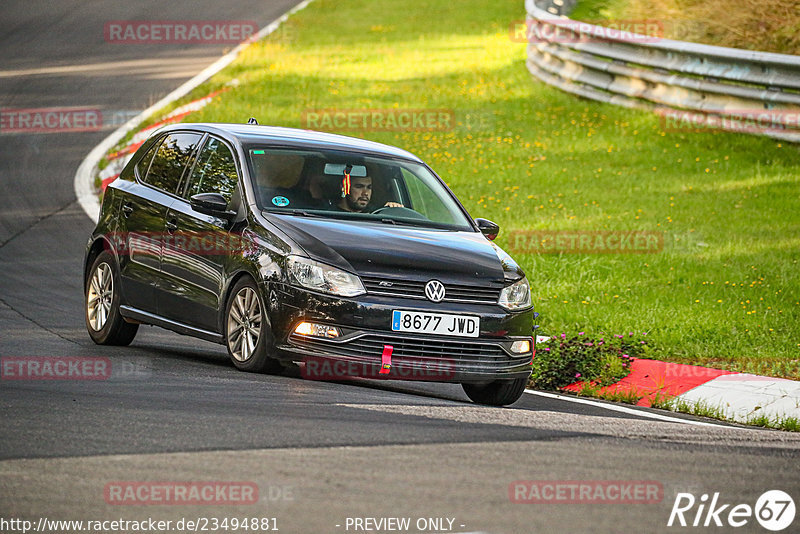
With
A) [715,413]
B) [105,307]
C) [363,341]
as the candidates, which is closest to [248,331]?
[363,341]

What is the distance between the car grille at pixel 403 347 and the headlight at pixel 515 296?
32cm

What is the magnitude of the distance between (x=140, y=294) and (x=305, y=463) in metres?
4.17

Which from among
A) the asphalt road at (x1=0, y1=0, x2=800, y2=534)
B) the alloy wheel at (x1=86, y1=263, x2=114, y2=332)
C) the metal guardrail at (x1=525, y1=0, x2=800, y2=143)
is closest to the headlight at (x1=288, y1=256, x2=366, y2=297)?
the asphalt road at (x1=0, y1=0, x2=800, y2=534)

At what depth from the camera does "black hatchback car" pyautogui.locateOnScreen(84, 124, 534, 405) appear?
8.17 meters

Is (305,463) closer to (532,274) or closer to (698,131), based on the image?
(532,274)

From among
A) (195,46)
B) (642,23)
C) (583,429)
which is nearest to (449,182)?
(642,23)

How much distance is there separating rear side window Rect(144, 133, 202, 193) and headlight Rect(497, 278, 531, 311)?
2.74 metres

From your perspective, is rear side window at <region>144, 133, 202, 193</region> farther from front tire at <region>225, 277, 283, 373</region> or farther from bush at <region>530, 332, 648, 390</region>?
bush at <region>530, 332, 648, 390</region>

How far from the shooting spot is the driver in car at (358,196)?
922 cm

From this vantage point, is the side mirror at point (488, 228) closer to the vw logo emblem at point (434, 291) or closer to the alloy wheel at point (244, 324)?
the vw logo emblem at point (434, 291)

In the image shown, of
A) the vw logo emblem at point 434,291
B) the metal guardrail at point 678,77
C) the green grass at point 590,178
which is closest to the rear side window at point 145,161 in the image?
the vw logo emblem at point 434,291

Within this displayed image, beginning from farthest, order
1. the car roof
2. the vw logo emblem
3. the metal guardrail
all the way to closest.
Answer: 1. the metal guardrail
2. the car roof
3. the vw logo emblem

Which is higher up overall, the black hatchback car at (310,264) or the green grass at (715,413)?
the black hatchback car at (310,264)

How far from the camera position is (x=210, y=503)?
535 centimetres
